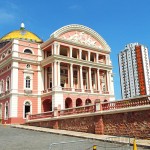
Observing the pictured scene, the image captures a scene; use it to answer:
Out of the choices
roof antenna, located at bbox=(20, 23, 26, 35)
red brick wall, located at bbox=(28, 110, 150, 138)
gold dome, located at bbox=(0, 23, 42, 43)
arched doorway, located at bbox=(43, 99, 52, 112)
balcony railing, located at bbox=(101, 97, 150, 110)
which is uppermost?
roof antenna, located at bbox=(20, 23, 26, 35)

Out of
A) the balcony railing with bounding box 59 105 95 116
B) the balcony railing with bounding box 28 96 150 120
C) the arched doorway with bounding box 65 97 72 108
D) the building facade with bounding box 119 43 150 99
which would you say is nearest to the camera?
the balcony railing with bounding box 28 96 150 120

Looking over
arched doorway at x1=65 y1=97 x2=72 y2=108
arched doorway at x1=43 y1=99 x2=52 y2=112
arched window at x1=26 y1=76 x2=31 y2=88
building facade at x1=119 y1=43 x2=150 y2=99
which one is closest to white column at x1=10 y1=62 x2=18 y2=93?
arched window at x1=26 y1=76 x2=31 y2=88

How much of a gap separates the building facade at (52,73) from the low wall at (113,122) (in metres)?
9.99

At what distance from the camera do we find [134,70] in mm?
89125

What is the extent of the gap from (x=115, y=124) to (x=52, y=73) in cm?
1731

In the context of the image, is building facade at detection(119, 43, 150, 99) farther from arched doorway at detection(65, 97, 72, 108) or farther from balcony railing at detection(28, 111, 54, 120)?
balcony railing at detection(28, 111, 54, 120)

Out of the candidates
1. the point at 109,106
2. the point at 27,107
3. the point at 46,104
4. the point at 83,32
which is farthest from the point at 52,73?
the point at 109,106

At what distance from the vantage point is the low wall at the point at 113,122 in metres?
15.6

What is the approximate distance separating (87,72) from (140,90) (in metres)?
52.1

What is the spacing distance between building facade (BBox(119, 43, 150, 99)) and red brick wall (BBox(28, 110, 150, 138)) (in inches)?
2463

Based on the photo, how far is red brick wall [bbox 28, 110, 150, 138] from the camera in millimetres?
15570

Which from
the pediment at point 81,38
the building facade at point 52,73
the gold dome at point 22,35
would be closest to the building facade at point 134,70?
the pediment at point 81,38

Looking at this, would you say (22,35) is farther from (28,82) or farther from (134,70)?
(134,70)

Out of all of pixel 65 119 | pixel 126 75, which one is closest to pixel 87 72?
pixel 65 119
